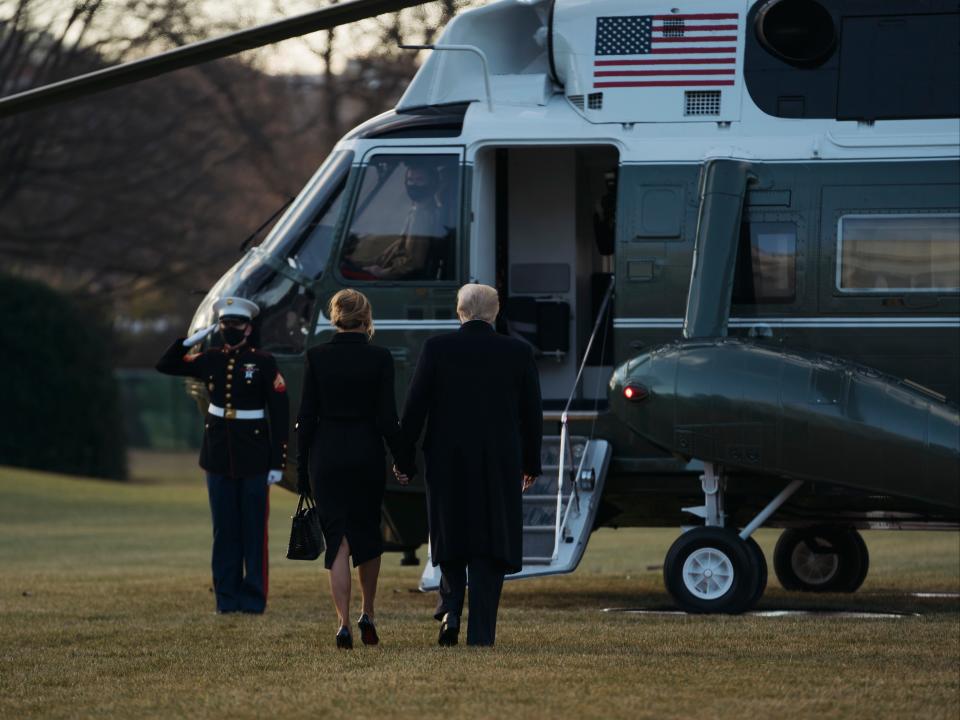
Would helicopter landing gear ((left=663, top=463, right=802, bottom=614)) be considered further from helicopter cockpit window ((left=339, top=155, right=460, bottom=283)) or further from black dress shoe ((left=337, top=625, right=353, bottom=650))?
black dress shoe ((left=337, top=625, right=353, bottom=650))

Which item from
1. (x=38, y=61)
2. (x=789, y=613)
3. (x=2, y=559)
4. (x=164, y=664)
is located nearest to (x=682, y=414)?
(x=789, y=613)

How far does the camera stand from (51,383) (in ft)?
95.6

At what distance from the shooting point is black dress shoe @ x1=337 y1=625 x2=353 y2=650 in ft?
26.5

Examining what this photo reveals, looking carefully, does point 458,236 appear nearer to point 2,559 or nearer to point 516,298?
point 516,298

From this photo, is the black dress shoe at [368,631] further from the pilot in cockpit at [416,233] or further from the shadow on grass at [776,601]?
the pilot in cockpit at [416,233]

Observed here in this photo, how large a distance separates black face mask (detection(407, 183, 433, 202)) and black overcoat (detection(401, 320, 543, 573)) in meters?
3.15

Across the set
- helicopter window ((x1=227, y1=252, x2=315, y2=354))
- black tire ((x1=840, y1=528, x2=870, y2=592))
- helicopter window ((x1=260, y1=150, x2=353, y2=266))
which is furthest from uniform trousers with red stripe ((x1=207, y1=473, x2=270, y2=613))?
black tire ((x1=840, y1=528, x2=870, y2=592))

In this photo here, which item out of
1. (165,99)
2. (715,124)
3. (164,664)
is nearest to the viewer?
(164,664)

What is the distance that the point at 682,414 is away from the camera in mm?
10008

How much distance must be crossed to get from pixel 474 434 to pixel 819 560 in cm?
541

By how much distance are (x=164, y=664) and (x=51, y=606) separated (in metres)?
3.29

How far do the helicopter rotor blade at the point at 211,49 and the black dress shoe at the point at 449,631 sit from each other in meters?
2.75

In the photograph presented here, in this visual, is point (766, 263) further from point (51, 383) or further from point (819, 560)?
point (51, 383)

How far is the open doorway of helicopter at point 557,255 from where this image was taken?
452 inches
